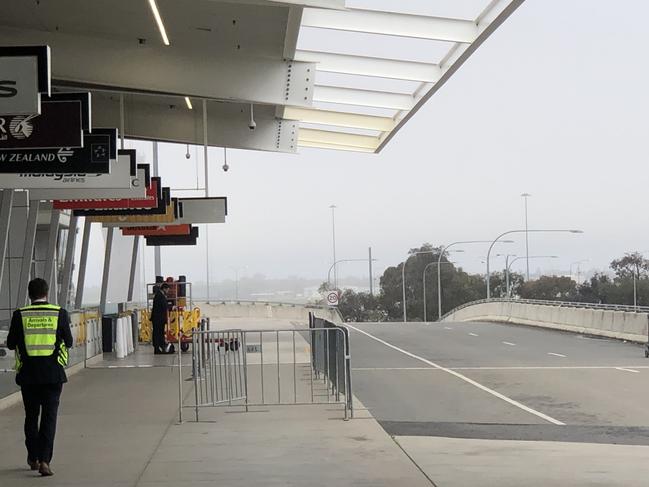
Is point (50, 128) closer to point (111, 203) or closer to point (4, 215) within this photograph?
point (4, 215)

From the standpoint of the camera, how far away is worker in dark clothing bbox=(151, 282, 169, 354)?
23469mm

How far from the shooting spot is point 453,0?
14.0m

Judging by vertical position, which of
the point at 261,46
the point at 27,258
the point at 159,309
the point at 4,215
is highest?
the point at 261,46

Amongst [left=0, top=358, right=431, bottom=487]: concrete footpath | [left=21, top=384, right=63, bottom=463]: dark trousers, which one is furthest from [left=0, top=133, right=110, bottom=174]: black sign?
[left=21, top=384, right=63, bottom=463]: dark trousers

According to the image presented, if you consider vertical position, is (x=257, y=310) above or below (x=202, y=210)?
below

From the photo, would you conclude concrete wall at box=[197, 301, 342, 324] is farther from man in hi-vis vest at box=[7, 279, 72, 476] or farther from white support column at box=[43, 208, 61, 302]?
man in hi-vis vest at box=[7, 279, 72, 476]

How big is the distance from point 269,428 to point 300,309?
53.5m

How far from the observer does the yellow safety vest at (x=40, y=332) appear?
8727mm

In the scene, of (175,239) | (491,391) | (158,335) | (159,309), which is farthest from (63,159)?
(175,239)

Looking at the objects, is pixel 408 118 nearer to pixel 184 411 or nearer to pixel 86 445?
pixel 184 411

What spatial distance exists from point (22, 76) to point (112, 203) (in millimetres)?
10514

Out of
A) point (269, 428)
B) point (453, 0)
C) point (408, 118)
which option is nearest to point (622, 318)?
point (408, 118)

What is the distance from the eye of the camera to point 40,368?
8.65 m

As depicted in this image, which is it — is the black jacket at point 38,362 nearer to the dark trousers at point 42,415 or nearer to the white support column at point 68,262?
A: the dark trousers at point 42,415
